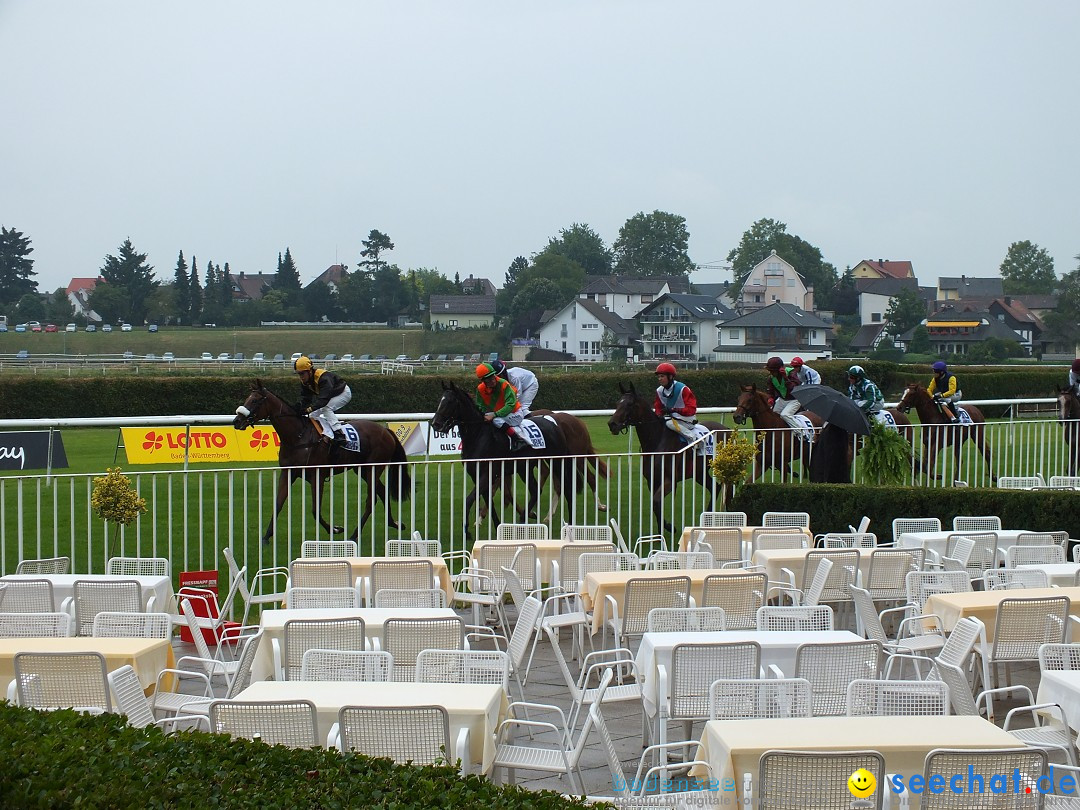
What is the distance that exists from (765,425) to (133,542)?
27.7 ft

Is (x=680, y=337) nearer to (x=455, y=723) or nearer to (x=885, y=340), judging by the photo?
(x=885, y=340)

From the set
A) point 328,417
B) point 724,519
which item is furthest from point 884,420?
point 328,417

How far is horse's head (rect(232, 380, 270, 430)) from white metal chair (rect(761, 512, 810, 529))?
248 inches

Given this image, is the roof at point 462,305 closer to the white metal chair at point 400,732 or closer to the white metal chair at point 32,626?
the white metal chair at point 32,626

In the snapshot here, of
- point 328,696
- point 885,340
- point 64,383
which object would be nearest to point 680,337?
point 885,340

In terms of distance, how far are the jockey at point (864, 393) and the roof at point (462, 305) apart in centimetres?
10323

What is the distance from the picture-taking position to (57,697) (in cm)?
597

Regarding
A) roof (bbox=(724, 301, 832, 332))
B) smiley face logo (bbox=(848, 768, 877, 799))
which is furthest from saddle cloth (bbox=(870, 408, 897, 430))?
roof (bbox=(724, 301, 832, 332))

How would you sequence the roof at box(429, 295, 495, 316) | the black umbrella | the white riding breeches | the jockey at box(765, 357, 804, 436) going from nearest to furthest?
the black umbrella
the white riding breeches
the jockey at box(765, 357, 804, 436)
the roof at box(429, 295, 495, 316)

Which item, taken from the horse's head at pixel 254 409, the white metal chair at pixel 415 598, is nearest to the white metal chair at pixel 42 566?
the white metal chair at pixel 415 598

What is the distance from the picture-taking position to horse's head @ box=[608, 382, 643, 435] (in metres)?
15.4

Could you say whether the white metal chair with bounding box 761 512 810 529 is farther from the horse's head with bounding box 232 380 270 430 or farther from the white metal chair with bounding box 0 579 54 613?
the white metal chair with bounding box 0 579 54 613

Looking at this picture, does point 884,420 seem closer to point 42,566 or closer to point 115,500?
point 115,500

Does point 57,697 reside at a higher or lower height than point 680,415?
lower
